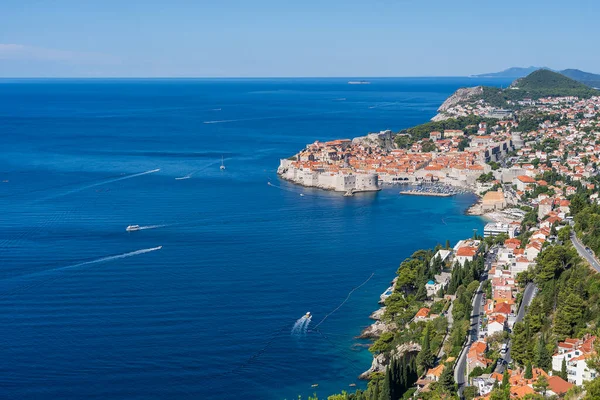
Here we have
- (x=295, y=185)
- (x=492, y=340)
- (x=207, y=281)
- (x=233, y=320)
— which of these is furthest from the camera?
(x=295, y=185)

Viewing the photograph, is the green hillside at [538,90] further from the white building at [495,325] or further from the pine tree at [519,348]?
the pine tree at [519,348]

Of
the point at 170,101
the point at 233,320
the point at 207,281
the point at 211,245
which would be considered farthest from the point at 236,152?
the point at 170,101

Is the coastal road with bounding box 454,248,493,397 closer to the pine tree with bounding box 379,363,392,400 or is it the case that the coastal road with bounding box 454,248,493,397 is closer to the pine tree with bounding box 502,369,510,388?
the pine tree with bounding box 502,369,510,388

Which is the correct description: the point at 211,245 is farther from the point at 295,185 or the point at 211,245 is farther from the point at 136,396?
the point at 295,185

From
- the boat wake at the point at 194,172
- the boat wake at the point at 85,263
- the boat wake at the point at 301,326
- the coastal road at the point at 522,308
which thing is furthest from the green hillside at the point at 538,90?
the boat wake at the point at 301,326

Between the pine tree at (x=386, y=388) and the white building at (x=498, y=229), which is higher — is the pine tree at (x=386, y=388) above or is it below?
below

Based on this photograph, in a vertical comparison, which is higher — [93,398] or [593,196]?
[593,196]

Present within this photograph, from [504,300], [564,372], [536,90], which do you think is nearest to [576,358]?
[564,372]
